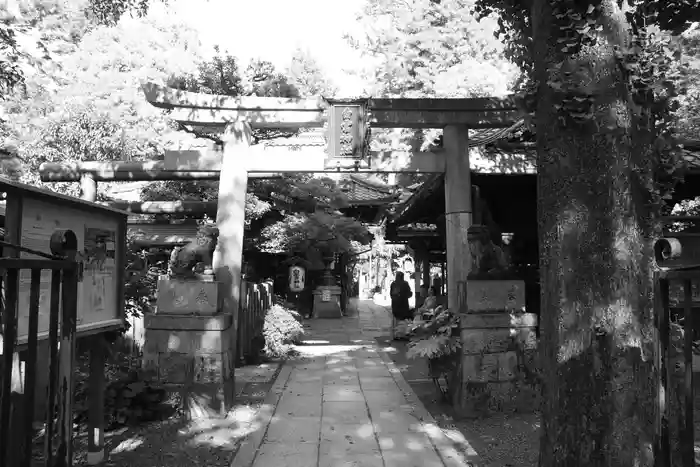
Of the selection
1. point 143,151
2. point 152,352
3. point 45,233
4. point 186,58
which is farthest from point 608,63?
point 186,58

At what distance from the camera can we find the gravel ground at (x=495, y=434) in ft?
15.7

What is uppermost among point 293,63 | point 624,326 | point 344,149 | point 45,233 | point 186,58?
point 293,63

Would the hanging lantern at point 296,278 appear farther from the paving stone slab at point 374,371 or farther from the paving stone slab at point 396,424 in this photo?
the paving stone slab at point 396,424

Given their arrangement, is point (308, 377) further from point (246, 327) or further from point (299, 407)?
point (299, 407)

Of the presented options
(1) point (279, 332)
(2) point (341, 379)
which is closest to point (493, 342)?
(2) point (341, 379)

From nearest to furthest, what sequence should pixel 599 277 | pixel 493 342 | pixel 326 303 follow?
pixel 599 277 < pixel 493 342 < pixel 326 303

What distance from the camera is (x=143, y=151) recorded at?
44.3ft

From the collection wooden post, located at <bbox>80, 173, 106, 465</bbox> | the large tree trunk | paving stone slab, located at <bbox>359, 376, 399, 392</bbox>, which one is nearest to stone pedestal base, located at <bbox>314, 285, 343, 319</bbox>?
paving stone slab, located at <bbox>359, 376, 399, 392</bbox>

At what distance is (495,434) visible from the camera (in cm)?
550

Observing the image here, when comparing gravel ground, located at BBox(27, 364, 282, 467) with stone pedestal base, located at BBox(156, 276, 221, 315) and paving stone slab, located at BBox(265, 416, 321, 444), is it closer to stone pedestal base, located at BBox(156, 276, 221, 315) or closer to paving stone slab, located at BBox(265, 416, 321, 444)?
paving stone slab, located at BBox(265, 416, 321, 444)

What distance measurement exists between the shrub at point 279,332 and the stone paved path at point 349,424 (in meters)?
0.52

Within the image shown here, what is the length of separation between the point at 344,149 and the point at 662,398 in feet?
17.7

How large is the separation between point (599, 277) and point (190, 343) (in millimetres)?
4658

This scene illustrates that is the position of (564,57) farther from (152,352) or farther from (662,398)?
(152,352)
